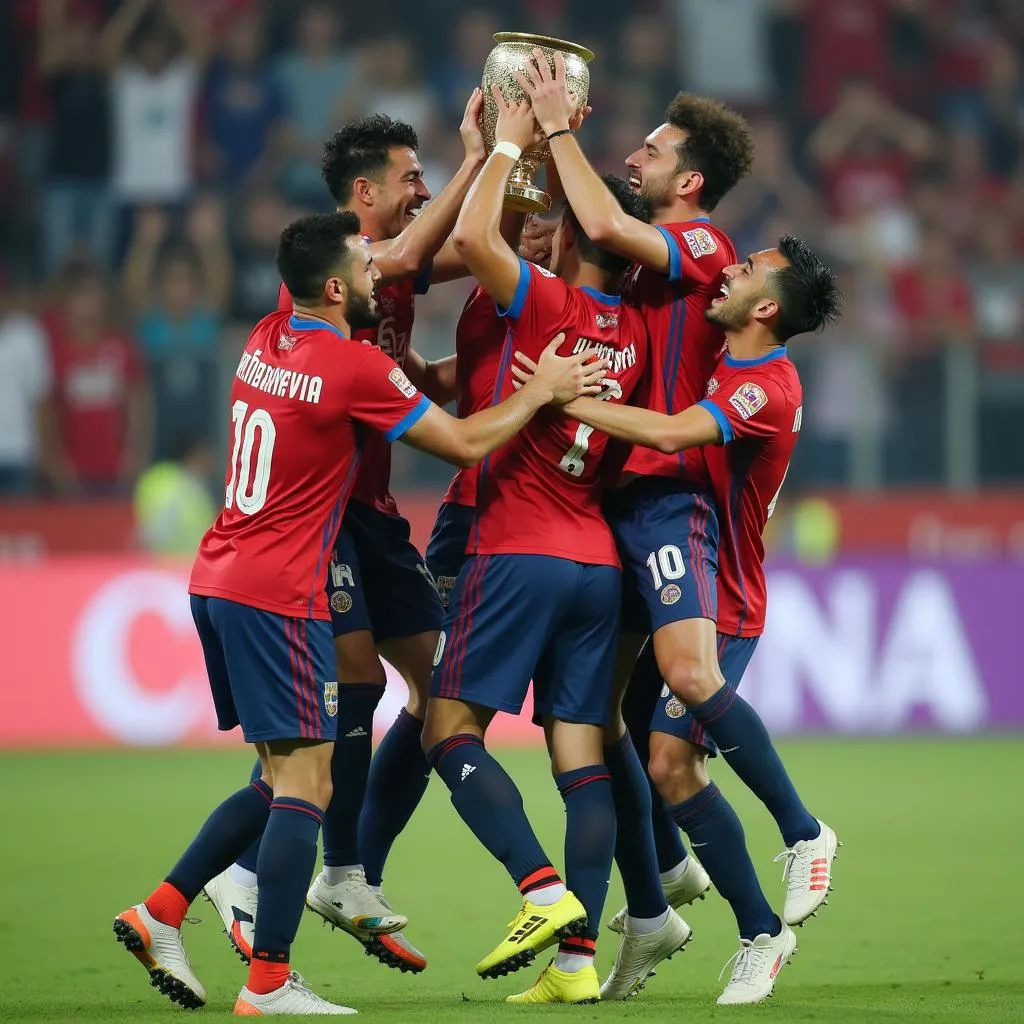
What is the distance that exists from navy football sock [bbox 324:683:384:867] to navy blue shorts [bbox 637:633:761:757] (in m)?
0.92

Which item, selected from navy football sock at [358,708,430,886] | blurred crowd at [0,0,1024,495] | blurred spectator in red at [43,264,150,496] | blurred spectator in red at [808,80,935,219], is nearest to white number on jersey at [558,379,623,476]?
navy football sock at [358,708,430,886]

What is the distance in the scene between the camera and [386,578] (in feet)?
19.1

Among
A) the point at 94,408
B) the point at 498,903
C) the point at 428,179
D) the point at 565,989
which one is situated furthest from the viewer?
the point at 428,179

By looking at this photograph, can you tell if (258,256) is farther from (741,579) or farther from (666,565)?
(666,565)

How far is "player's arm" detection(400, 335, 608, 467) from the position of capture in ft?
16.6

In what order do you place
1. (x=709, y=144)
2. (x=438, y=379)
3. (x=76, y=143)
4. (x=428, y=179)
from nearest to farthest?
(x=709, y=144) < (x=438, y=379) < (x=76, y=143) < (x=428, y=179)

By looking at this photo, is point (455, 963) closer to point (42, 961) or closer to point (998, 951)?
point (42, 961)

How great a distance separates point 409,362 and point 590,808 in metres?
1.81

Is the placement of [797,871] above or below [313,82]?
below

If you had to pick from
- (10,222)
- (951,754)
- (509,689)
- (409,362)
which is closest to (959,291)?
(951,754)

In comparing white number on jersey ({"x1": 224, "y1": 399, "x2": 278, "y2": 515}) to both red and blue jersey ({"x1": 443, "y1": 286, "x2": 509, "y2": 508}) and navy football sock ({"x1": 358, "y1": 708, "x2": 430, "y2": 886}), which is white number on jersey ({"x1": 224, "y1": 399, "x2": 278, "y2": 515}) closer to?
red and blue jersey ({"x1": 443, "y1": 286, "x2": 509, "y2": 508})

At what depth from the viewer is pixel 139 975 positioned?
224 inches

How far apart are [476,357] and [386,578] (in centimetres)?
79

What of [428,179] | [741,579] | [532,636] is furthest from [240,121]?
[532,636]
